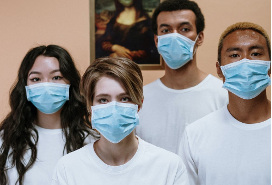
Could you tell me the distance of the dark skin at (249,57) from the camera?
2006mm

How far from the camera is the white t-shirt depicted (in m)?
2.15

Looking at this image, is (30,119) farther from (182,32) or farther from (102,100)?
(182,32)

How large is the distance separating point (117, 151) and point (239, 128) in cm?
67

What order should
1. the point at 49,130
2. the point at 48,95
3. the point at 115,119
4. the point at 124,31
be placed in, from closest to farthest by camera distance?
the point at 115,119, the point at 48,95, the point at 49,130, the point at 124,31

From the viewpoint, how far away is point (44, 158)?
7.29 ft

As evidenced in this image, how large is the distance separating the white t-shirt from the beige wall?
2.94ft

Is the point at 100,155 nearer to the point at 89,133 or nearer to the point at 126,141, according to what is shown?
the point at 126,141

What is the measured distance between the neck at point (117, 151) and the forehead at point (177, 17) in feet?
3.06

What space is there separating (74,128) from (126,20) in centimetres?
110

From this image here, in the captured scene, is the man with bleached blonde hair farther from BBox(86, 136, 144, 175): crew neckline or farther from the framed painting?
the framed painting

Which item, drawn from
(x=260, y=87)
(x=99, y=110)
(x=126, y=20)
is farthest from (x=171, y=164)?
(x=126, y=20)

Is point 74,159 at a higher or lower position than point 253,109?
lower

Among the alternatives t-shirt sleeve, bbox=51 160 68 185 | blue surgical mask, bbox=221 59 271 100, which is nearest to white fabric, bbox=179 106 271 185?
blue surgical mask, bbox=221 59 271 100

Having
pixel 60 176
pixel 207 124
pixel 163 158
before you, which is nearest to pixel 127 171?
pixel 163 158
